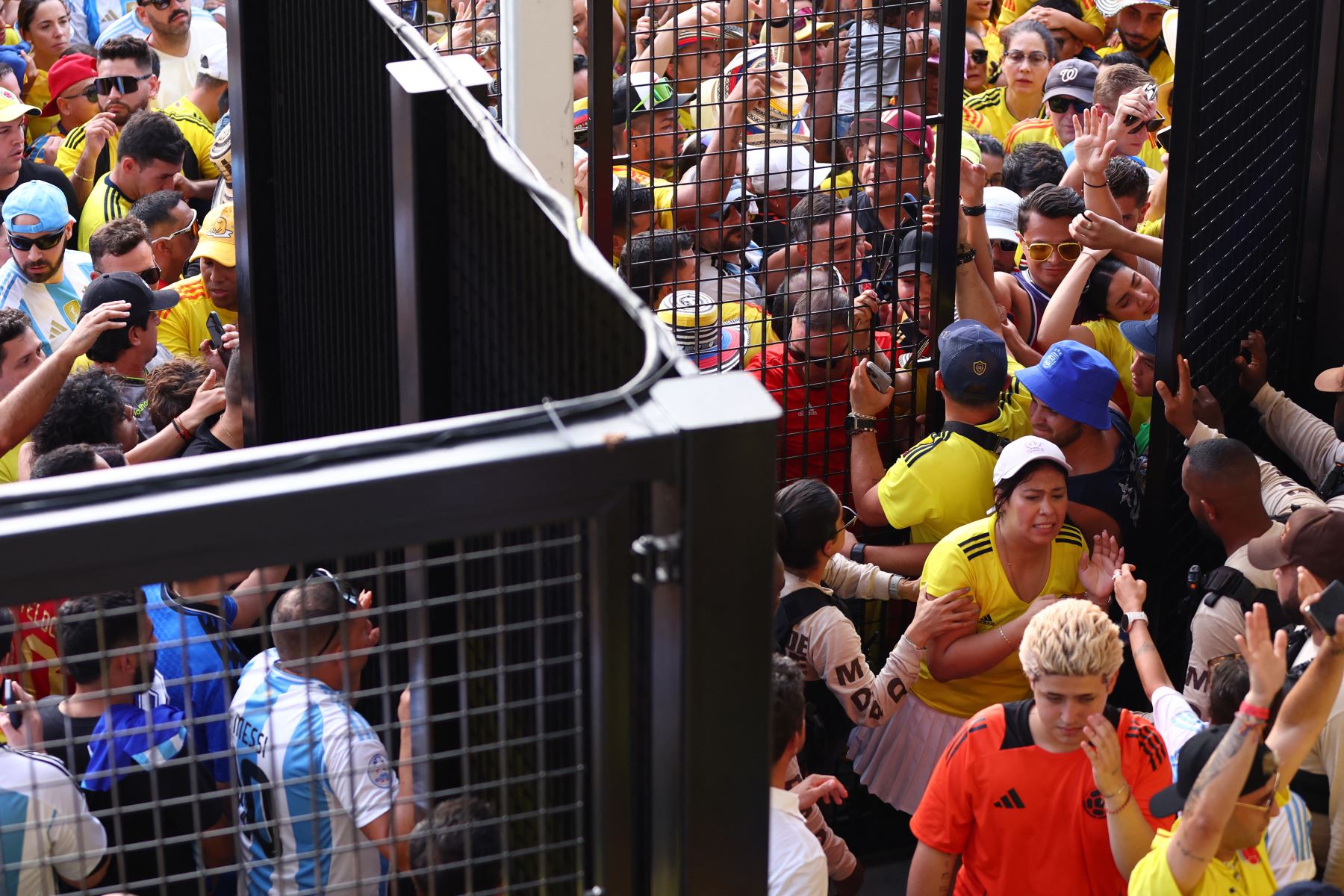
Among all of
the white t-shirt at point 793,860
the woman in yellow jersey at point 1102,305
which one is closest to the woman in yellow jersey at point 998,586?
the white t-shirt at point 793,860

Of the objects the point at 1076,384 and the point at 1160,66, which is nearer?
the point at 1076,384

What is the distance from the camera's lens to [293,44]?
2.87 meters

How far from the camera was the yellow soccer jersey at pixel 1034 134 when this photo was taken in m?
7.02

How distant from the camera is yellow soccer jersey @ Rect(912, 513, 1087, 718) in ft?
12.7

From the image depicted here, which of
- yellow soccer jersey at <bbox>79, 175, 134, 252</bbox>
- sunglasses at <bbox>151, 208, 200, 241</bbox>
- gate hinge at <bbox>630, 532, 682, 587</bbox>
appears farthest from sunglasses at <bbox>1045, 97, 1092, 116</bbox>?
gate hinge at <bbox>630, 532, 682, 587</bbox>

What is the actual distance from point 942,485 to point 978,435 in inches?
7.1

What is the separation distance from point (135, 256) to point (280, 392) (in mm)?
2248

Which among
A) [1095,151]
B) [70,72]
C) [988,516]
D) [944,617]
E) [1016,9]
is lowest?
[944,617]

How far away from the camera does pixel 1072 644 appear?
301cm

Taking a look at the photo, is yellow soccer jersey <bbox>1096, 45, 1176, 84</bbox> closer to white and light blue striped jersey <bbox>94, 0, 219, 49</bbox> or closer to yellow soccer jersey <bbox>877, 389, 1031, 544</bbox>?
yellow soccer jersey <bbox>877, 389, 1031, 544</bbox>

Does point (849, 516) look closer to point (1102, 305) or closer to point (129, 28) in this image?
point (1102, 305)

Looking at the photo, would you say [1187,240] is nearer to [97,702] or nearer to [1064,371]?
[1064,371]

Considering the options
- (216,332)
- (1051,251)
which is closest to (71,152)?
(216,332)

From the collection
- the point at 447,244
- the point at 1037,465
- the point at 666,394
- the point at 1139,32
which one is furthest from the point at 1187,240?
the point at 1139,32
